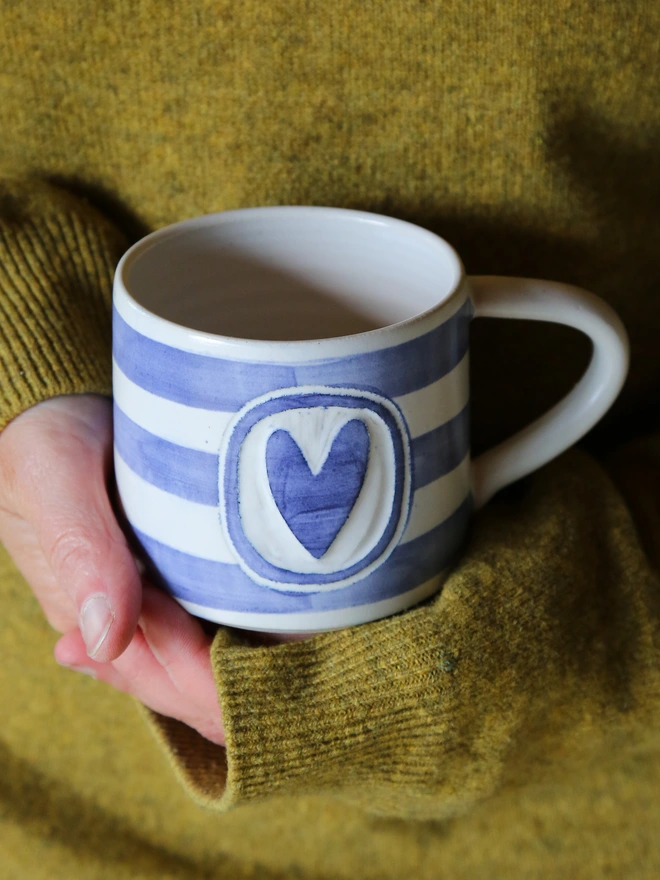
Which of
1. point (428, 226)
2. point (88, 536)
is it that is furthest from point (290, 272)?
point (88, 536)

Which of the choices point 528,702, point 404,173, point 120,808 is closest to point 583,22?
point 404,173

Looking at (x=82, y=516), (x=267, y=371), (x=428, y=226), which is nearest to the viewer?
(x=267, y=371)

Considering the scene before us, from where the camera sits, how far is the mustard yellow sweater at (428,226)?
19.5 inches

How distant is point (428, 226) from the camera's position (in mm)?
625

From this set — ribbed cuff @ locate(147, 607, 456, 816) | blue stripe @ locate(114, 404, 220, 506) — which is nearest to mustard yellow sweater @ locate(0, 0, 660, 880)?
ribbed cuff @ locate(147, 607, 456, 816)

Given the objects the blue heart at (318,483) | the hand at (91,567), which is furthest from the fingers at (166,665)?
the blue heart at (318,483)

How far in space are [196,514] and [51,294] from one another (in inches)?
9.1

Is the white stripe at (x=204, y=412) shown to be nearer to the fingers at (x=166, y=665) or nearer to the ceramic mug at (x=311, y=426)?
the ceramic mug at (x=311, y=426)

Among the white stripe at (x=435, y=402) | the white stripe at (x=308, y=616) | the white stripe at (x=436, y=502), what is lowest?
the white stripe at (x=308, y=616)

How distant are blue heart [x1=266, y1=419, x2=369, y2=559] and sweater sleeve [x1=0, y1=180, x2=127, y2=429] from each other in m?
0.22

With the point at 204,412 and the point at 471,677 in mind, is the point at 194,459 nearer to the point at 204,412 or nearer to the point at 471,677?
the point at 204,412

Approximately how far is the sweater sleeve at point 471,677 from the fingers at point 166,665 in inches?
1.0

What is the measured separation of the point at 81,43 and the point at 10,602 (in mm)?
454

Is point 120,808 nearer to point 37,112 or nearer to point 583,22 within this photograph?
point 37,112
